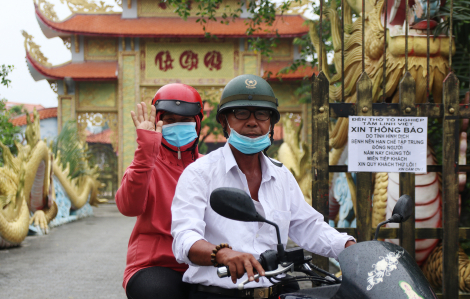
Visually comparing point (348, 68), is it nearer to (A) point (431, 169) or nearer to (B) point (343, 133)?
(B) point (343, 133)

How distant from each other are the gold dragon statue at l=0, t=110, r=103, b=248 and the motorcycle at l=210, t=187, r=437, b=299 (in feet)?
20.5

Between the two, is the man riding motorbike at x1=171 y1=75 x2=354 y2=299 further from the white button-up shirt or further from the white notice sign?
the white notice sign

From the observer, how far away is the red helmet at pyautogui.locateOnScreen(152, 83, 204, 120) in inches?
95.2

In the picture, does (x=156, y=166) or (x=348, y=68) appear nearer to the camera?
(x=156, y=166)

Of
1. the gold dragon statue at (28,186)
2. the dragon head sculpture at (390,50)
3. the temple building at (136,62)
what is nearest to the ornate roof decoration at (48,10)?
the temple building at (136,62)

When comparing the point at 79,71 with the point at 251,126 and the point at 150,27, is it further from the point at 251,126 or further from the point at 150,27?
the point at 251,126

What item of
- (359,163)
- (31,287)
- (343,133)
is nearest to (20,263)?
(31,287)

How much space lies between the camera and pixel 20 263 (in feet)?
19.9

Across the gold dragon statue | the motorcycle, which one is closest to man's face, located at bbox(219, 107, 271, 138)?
the motorcycle

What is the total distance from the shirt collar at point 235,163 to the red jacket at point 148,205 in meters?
0.45

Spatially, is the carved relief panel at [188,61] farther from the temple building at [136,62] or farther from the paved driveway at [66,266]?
the paved driveway at [66,266]

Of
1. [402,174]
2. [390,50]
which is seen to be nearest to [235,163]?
[402,174]

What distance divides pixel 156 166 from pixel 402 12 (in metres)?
2.98

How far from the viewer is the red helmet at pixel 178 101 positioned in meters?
2.42
